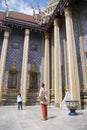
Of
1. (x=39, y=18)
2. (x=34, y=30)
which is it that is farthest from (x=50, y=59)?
(x=39, y=18)

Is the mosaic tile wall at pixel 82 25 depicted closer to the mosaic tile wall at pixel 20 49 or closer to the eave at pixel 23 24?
the eave at pixel 23 24

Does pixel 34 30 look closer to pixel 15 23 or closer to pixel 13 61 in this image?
pixel 15 23

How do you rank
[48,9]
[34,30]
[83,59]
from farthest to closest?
[48,9], [34,30], [83,59]

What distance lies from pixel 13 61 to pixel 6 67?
3.25 ft

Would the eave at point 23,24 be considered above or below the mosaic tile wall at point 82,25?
above

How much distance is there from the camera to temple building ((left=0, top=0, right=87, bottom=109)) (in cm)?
1041

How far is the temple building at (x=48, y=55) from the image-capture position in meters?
10.4

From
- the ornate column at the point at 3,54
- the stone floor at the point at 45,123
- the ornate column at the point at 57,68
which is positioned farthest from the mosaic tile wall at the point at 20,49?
the stone floor at the point at 45,123

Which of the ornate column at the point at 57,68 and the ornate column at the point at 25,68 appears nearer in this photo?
the ornate column at the point at 57,68

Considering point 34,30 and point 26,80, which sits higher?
point 34,30

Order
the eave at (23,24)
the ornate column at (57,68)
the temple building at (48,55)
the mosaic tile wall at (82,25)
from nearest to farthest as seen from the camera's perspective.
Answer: the temple building at (48,55) < the mosaic tile wall at (82,25) < the ornate column at (57,68) < the eave at (23,24)

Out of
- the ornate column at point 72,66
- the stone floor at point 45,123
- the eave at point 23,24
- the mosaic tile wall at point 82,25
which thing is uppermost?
the eave at point 23,24

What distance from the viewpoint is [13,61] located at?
49.2ft

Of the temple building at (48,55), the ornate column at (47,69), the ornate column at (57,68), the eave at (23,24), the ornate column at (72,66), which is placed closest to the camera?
the ornate column at (72,66)
